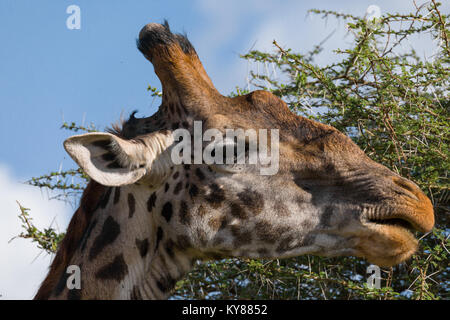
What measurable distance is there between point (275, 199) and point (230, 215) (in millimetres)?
290

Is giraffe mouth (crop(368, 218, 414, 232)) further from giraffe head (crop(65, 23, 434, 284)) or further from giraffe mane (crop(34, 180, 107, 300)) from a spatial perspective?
giraffe mane (crop(34, 180, 107, 300))

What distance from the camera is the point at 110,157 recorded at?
3449 mm

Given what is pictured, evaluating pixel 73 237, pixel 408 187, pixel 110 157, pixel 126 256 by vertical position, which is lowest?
pixel 126 256

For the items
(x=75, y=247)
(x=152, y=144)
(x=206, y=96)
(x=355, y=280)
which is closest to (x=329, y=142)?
(x=206, y=96)

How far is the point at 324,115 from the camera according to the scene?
19.4 ft

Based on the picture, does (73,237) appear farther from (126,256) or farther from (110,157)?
(110,157)

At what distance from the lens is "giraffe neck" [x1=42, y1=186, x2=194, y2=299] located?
3580mm

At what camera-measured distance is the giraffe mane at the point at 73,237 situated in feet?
12.5

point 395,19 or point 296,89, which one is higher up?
point 395,19

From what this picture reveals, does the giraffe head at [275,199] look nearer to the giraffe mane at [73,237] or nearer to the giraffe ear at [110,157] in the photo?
the giraffe ear at [110,157]

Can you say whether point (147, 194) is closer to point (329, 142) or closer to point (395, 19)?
point (329, 142)

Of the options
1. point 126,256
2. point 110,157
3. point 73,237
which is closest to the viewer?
point 110,157

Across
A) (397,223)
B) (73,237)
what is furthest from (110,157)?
(397,223)
